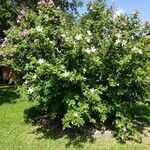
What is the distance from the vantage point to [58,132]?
10797mm

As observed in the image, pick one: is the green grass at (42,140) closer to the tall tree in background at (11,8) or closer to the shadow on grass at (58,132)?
the shadow on grass at (58,132)

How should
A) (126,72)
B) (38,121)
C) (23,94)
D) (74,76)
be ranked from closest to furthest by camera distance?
(74,76) < (126,72) < (23,94) < (38,121)

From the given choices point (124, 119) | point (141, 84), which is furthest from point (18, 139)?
point (141, 84)

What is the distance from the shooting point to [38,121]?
470 inches

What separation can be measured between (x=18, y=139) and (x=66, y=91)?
1.66m

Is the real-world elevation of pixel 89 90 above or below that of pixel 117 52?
below

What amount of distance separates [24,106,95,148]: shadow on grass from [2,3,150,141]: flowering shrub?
0.36m

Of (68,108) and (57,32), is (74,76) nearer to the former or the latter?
(68,108)

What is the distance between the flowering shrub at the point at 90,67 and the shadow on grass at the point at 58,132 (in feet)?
1.19

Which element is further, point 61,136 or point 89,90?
point 61,136

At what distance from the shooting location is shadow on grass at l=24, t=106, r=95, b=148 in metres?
10.1

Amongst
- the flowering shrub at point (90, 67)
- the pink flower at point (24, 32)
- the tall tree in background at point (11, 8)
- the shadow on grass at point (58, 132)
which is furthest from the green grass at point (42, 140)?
the tall tree in background at point (11, 8)

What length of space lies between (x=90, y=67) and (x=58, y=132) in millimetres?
1935

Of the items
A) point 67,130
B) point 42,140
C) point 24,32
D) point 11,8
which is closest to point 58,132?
point 67,130
